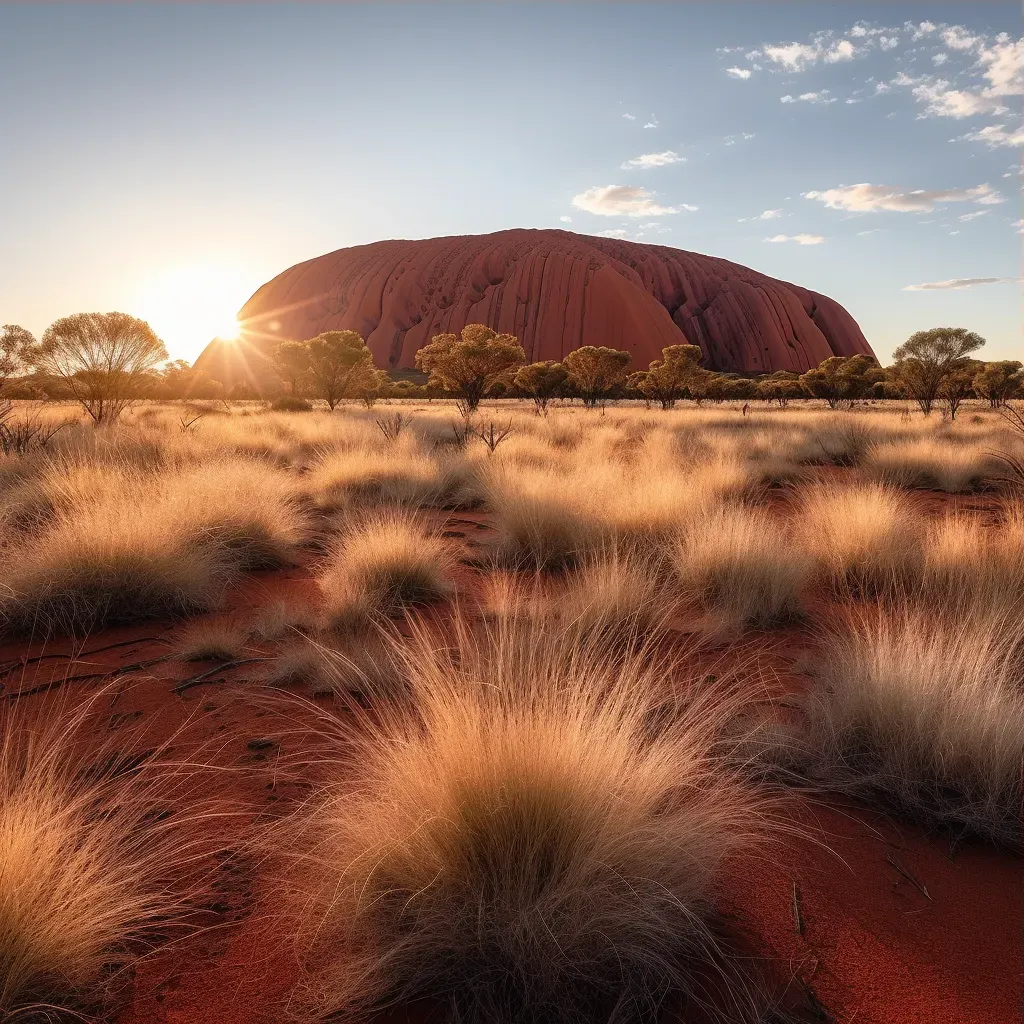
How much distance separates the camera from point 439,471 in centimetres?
928

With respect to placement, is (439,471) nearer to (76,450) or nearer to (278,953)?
(76,450)

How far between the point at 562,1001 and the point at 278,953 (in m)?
0.75

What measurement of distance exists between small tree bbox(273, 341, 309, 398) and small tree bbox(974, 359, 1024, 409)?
1775 inches

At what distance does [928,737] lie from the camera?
233 centimetres

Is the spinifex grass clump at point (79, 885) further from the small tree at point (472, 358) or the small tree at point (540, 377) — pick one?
the small tree at point (540, 377)

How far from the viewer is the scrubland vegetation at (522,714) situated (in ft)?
4.82

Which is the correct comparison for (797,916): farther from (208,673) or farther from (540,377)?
(540,377)

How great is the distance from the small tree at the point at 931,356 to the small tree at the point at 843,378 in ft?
51.2

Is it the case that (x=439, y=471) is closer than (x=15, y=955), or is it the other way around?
(x=15, y=955)

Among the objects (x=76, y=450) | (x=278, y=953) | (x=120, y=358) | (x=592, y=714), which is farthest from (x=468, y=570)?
(x=120, y=358)

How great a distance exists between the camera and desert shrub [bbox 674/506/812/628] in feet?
13.5

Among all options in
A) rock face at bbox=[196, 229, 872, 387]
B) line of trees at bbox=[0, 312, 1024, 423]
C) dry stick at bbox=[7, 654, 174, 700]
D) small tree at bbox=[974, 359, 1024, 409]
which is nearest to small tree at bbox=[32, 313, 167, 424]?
line of trees at bbox=[0, 312, 1024, 423]

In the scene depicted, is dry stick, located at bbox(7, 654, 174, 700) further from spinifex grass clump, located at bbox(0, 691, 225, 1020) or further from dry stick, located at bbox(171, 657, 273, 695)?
spinifex grass clump, located at bbox(0, 691, 225, 1020)

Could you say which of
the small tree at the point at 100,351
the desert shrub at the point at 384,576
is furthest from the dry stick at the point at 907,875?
the small tree at the point at 100,351
